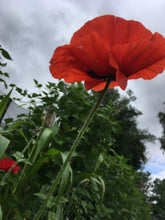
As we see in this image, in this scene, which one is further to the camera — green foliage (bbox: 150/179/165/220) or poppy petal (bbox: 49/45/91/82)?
green foliage (bbox: 150/179/165/220)

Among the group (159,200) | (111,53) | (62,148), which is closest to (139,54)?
(111,53)

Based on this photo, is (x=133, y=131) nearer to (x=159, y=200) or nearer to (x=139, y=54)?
(x=159, y=200)

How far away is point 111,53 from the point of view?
45cm

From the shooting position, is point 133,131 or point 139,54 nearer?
point 139,54

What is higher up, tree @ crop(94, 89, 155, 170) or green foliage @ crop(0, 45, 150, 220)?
tree @ crop(94, 89, 155, 170)

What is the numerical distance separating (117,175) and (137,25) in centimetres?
186

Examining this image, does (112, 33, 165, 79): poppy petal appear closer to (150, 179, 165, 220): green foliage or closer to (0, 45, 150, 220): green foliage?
(0, 45, 150, 220): green foliage

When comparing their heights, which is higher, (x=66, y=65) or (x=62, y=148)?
(x=66, y=65)

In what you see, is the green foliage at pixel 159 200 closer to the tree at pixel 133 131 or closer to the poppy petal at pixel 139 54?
the tree at pixel 133 131

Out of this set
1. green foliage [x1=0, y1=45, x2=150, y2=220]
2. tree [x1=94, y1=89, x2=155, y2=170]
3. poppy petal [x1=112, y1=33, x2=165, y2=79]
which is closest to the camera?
poppy petal [x1=112, y1=33, x2=165, y2=79]

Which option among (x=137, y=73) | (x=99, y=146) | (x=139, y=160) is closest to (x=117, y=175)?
(x=99, y=146)

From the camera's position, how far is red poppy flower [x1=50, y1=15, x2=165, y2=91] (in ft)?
1.50

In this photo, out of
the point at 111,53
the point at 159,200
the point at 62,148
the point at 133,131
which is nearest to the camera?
the point at 111,53

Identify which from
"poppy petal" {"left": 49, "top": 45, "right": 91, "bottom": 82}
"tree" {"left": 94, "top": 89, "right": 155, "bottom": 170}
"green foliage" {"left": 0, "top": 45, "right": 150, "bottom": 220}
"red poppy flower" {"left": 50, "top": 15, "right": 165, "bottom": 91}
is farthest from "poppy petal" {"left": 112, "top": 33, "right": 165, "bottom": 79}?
"tree" {"left": 94, "top": 89, "right": 155, "bottom": 170}
